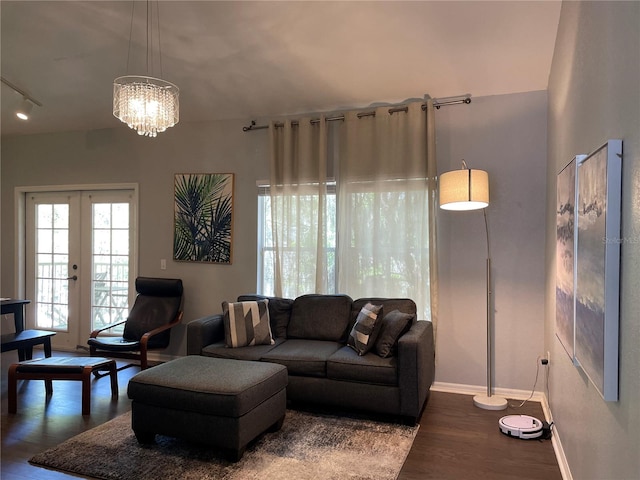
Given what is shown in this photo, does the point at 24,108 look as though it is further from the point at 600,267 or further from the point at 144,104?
the point at 600,267

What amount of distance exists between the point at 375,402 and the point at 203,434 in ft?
3.96

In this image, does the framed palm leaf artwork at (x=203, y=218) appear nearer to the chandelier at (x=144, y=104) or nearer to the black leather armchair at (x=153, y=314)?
the black leather armchair at (x=153, y=314)

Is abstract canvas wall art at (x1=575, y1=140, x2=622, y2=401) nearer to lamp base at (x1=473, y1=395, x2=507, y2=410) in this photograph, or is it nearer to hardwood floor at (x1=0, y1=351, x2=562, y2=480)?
hardwood floor at (x1=0, y1=351, x2=562, y2=480)

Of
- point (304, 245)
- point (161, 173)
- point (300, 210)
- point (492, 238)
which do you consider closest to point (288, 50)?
point (300, 210)

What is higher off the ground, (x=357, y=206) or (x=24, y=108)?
(x=24, y=108)

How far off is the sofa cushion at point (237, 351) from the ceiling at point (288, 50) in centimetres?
230

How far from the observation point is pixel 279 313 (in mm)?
4055

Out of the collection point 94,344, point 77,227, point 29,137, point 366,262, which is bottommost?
point 94,344

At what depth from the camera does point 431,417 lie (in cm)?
329

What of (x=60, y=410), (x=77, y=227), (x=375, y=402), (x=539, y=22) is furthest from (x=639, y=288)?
(x=77, y=227)

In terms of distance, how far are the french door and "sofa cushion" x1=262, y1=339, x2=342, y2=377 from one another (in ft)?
8.03

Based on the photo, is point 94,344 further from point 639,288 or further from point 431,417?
point 639,288

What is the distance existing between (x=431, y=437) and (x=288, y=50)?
120 inches

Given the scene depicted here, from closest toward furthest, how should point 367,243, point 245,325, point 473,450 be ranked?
point 473,450 < point 245,325 < point 367,243
